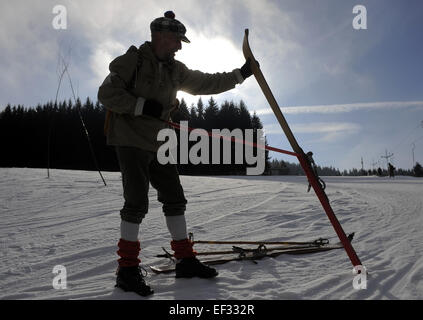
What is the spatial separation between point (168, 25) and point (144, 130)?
92 cm

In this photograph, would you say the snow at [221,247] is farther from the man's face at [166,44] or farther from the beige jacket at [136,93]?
the man's face at [166,44]

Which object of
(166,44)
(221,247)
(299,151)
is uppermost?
(166,44)

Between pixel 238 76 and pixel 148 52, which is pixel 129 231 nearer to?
pixel 148 52

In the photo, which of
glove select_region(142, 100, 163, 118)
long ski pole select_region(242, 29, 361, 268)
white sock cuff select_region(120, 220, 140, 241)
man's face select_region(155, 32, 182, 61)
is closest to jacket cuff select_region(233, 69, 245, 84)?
long ski pole select_region(242, 29, 361, 268)

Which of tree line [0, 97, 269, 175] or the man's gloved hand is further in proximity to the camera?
tree line [0, 97, 269, 175]

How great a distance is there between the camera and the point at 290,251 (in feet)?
9.98

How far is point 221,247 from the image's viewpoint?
3.44m

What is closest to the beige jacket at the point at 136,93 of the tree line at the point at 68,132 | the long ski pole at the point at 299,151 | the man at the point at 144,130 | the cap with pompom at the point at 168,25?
the man at the point at 144,130

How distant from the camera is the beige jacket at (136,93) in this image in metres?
2.44

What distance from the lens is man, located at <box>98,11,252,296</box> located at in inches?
94.7

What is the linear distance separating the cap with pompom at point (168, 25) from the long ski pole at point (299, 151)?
0.66 meters

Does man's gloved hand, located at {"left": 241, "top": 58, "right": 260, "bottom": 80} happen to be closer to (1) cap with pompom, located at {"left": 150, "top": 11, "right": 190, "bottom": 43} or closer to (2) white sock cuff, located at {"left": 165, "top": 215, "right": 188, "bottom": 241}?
(1) cap with pompom, located at {"left": 150, "top": 11, "right": 190, "bottom": 43}

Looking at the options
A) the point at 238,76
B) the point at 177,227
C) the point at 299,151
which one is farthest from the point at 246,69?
the point at 177,227
